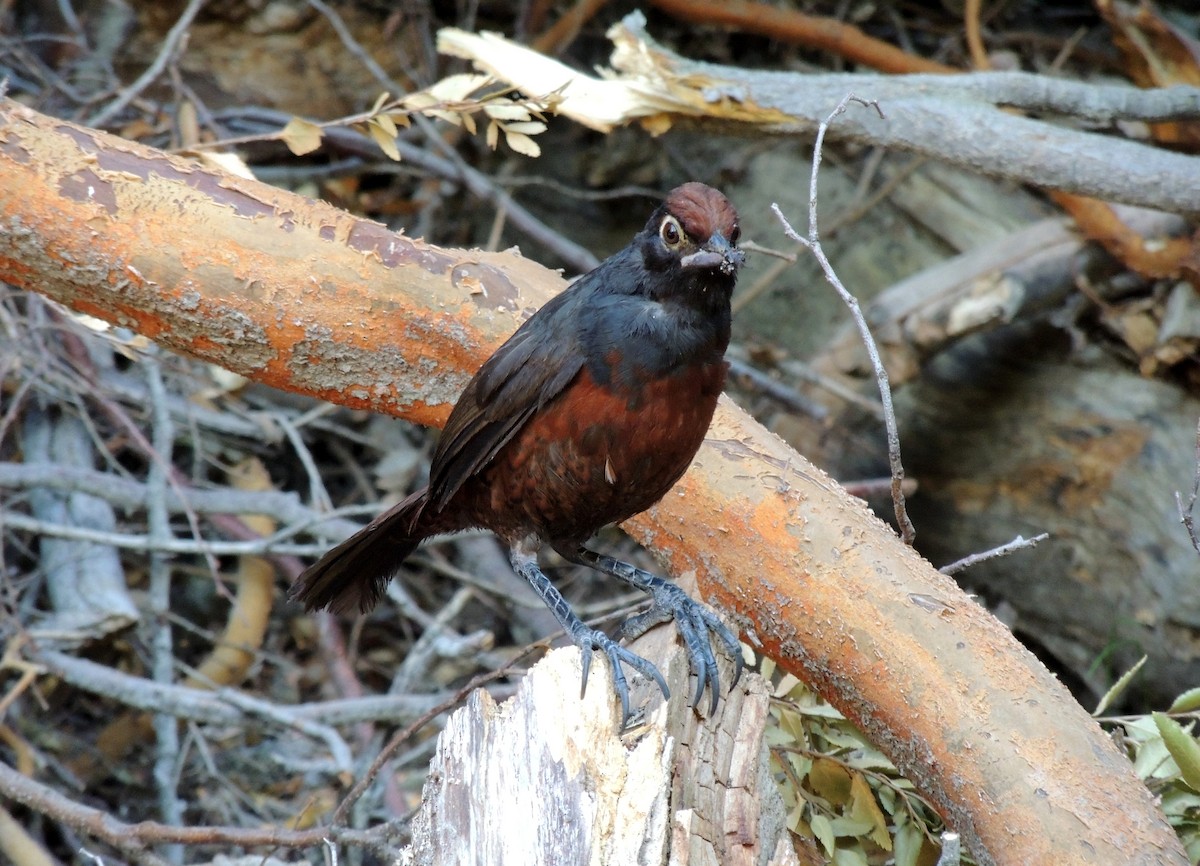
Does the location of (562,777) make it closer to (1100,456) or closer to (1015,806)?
(1015,806)

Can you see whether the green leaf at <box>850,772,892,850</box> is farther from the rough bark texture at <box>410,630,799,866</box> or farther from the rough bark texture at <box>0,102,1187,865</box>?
the rough bark texture at <box>410,630,799,866</box>

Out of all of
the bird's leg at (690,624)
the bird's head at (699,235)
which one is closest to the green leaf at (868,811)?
the bird's leg at (690,624)

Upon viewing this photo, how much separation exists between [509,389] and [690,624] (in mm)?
682

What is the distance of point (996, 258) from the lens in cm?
472

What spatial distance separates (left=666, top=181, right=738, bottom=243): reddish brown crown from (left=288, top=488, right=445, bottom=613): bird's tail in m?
0.99

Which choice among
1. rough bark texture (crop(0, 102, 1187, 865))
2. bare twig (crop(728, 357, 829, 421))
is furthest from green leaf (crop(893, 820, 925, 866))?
bare twig (crop(728, 357, 829, 421))

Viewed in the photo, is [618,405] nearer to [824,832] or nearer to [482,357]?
[482,357]

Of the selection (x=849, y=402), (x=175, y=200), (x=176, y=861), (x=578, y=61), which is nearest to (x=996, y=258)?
(x=849, y=402)

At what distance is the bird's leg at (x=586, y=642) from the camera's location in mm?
2566

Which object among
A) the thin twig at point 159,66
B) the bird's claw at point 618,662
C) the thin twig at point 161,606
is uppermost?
the thin twig at point 159,66

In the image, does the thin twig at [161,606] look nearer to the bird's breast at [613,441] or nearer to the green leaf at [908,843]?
the bird's breast at [613,441]

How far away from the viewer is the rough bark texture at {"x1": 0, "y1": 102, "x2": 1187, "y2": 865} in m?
2.71

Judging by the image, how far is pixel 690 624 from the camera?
2.88 m

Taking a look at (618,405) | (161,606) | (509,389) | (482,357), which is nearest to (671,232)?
(618,405)
